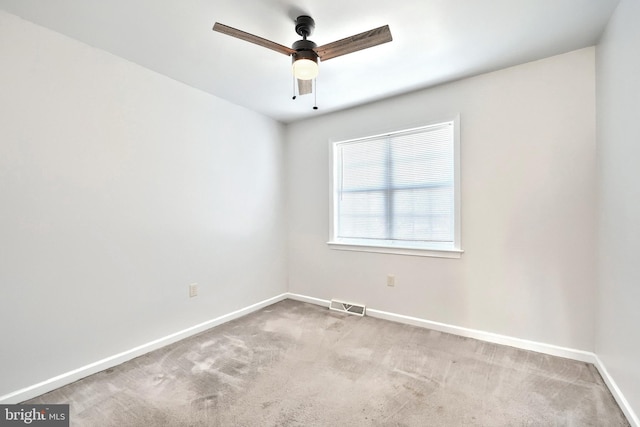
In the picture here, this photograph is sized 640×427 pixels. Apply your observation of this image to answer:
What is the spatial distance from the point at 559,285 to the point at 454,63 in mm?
1996

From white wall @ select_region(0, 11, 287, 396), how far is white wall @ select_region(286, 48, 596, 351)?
184cm

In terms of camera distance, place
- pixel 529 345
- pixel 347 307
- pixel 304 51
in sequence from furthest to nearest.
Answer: pixel 347 307 < pixel 529 345 < pixel 304 51

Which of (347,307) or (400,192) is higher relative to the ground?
(400,192)

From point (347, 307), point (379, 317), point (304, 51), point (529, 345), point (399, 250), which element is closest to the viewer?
point (304, 51)

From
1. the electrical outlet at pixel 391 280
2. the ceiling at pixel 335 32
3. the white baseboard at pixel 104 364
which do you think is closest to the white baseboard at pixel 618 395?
the electrical outlet at pixel 391 280

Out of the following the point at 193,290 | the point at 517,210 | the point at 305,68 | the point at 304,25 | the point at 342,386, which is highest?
the point at 304,25

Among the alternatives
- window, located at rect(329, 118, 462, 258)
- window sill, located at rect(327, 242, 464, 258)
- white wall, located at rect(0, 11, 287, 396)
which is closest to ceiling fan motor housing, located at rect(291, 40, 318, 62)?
white wall, located at rect(0, 11, 287, 396)

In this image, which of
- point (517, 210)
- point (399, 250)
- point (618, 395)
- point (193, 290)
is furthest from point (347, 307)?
point (618, 395)

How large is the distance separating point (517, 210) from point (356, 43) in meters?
1.91

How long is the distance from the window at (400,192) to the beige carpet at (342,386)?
98cm

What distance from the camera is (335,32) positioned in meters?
1.92

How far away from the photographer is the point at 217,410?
1.68m

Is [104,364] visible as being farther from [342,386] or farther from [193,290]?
[342,386]

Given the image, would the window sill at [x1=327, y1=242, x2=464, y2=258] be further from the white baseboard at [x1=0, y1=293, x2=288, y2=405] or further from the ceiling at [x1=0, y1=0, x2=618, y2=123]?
the ceiling at [x1=0, y1=0, x2=618, y2=123]
